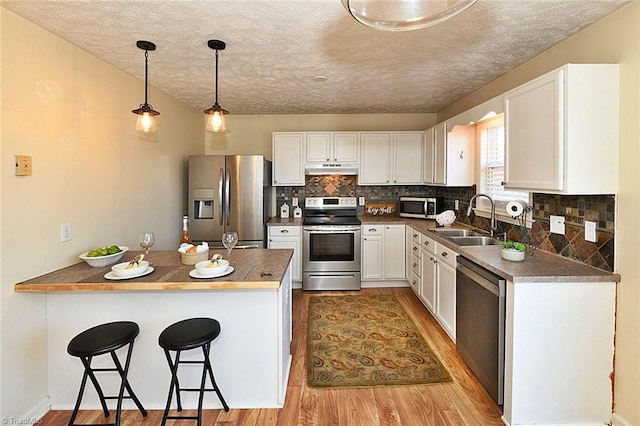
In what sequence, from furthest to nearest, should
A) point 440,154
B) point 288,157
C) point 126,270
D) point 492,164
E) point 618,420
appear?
point 288,157, point 440,154, point 492,164, point 126,270, point 618,420

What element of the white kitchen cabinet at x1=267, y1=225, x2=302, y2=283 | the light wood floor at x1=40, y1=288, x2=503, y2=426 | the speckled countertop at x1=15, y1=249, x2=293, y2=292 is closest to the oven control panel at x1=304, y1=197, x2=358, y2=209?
the white kitchen cabinet at x1=267, y1=225, x2=302, y2=283

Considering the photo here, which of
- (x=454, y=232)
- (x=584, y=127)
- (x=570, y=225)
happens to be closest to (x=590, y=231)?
(x=570, y=225)

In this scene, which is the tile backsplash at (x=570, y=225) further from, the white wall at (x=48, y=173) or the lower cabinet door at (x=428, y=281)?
the white wall at (x=48, y=173)

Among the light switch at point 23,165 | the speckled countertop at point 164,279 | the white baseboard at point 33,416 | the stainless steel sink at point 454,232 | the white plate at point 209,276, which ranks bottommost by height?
the white baseboard at point 33,416

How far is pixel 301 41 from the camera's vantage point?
2.34 meters

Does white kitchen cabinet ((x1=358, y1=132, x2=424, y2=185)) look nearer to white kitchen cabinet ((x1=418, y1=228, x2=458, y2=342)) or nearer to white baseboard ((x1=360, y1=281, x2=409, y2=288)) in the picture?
white kitchen cabinet ((x1=418, y1=228, x2=458, y2=342))

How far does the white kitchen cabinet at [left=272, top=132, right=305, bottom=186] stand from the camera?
4570 millimetres

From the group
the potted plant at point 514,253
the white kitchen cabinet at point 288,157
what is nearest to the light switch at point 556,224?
the potted plant at point 514,253

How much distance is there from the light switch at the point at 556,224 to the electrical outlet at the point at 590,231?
21 centimetres

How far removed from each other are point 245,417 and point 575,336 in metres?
1.98

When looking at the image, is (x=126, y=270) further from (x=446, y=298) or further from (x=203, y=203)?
(x=446, y=298)

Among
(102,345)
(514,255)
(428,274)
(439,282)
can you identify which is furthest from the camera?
(428,274)

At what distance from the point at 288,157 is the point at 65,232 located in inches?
110

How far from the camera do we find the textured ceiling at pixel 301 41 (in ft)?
6.22
